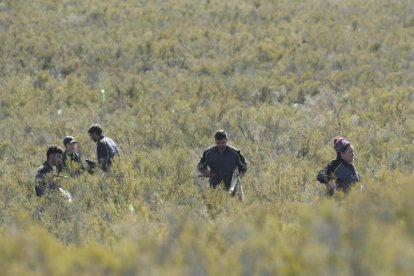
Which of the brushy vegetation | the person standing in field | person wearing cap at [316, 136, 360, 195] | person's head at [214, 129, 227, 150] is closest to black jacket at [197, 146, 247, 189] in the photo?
person's head at [214, 129, 227, 150]

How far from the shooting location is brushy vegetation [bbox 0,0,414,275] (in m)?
4.21

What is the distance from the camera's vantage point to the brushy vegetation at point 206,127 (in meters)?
4.21

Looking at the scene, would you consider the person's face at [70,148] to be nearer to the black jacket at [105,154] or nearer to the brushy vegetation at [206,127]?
the black jacket at [105,154]

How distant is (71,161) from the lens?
10227mm

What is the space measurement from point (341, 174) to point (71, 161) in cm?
462

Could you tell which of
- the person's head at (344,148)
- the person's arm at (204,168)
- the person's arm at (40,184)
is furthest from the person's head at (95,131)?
the person's head at (344,148)

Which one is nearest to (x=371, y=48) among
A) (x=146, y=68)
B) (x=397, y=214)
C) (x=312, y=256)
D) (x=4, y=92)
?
(x=146, y=68)

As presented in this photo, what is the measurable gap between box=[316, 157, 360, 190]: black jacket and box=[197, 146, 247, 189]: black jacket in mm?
1786

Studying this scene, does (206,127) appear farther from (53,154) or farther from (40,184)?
(40,184)

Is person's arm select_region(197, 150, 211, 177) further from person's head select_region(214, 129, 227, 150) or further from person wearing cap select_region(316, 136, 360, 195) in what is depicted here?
person wearing cap select_region(316, 136, 360, 195)

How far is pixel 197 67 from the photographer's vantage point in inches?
827

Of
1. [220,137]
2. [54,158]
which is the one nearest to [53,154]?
[54,158]

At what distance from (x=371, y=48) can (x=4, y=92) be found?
12.7m

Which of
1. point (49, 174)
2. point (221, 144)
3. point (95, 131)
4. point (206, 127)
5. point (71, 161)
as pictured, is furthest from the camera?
point (206, 127)
